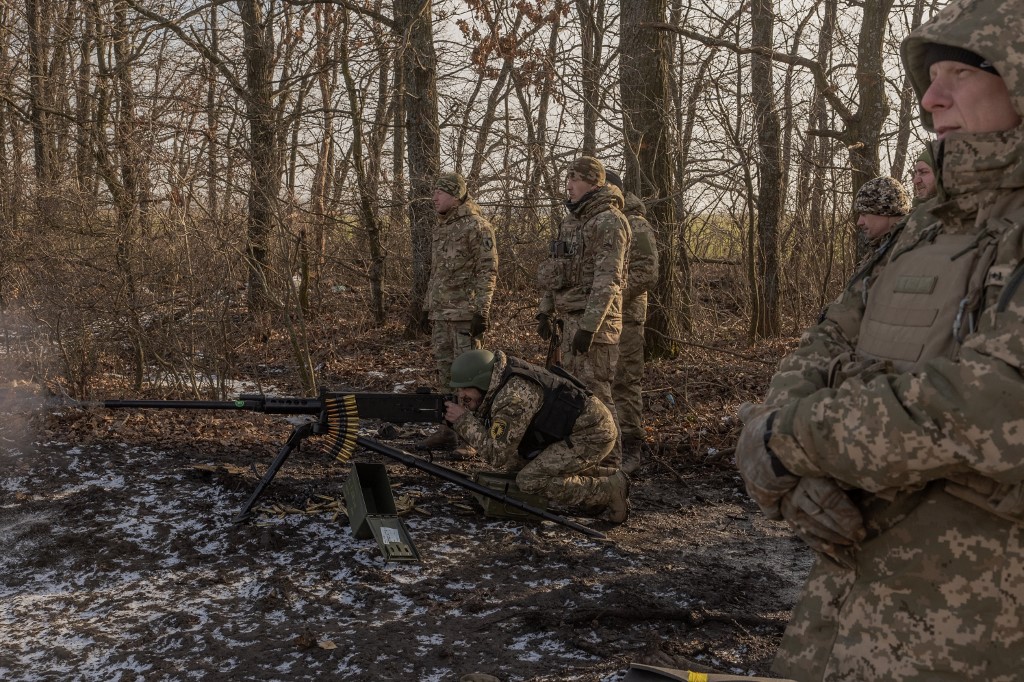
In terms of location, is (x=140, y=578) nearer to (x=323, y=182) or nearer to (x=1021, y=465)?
(x=1021, y=465)

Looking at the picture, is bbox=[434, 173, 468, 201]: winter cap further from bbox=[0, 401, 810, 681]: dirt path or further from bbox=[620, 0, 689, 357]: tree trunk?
bbox=[0, 401, 810, 681]: dirt path

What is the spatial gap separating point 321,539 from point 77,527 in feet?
5.11

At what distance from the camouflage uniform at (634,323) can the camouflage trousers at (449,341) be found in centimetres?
132

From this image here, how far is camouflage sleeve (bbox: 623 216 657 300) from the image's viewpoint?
24.0 ft

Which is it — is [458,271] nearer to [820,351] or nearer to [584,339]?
[584,339]

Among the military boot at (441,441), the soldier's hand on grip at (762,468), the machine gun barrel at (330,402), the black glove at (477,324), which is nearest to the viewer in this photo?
the soldier's hand on grip at (762,468)

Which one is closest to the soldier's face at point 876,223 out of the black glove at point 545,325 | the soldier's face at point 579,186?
the soldier's face at point 579,186

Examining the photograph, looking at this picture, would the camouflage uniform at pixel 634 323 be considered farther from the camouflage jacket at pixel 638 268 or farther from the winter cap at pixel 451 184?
the winter cap at pixel 451 184

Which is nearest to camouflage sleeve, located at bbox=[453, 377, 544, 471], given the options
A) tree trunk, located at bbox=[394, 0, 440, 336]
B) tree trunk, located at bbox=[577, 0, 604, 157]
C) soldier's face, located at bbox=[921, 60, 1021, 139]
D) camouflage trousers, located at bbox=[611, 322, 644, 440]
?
camouflage trousers, located at bbox=[611, 322, 644, 440]

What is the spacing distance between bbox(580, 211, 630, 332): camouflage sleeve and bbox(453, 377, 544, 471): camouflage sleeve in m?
1.20

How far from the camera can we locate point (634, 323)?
297 inches

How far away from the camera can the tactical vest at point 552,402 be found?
219 inches

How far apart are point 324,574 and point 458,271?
364 cm

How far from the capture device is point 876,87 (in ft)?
28.5
